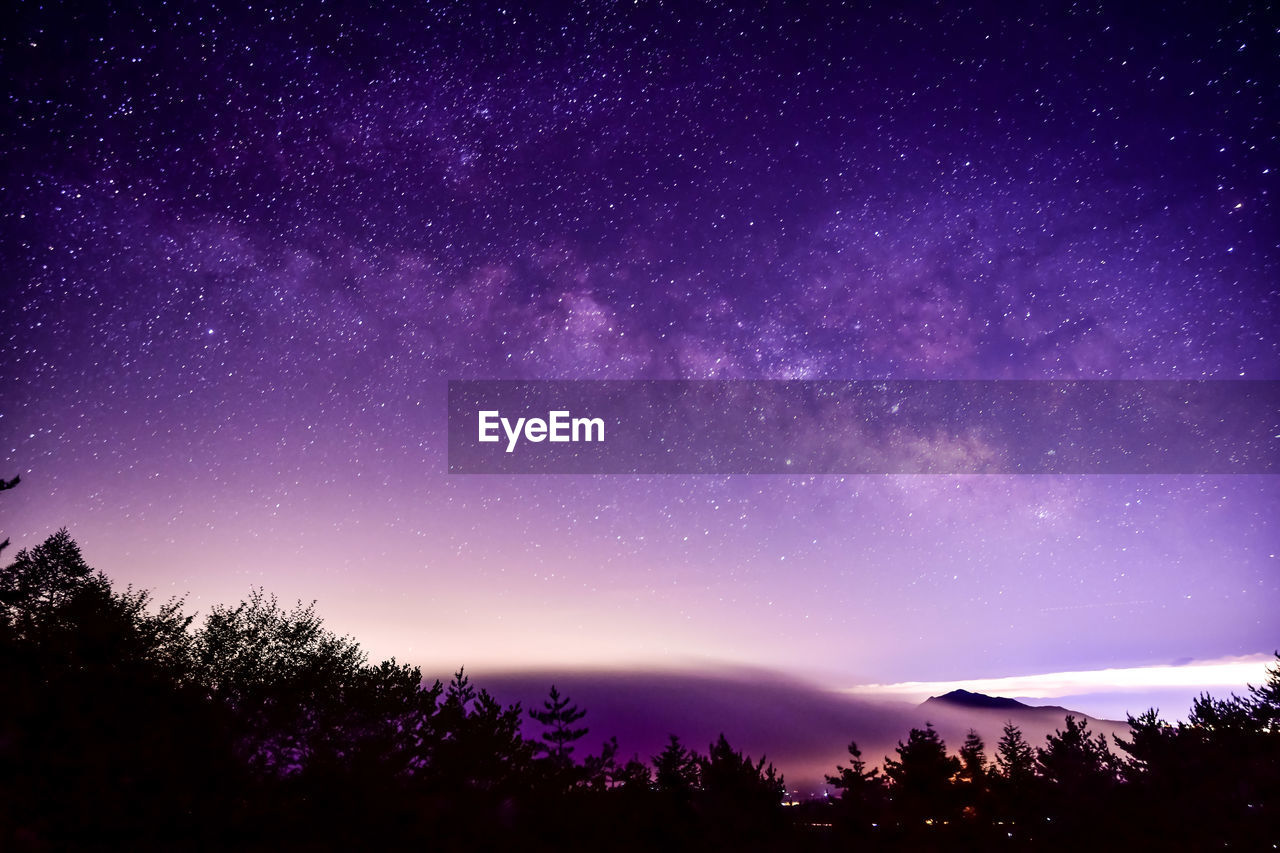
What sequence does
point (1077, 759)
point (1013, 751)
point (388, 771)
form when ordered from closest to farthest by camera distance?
point (388, 771) → point (1077, 759) → point (1013, 751)

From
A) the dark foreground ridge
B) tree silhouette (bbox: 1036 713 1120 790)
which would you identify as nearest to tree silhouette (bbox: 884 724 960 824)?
the dark foreground ridge

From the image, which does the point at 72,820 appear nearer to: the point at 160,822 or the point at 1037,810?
the point at 160,822

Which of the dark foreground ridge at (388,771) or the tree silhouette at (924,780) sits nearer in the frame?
the dark foreground ridge at (388,771)

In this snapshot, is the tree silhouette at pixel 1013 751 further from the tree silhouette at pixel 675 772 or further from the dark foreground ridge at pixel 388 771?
the tree silhouette at pixel 675 772

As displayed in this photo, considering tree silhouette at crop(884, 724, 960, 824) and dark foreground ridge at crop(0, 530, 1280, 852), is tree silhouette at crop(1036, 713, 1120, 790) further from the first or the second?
tree silhouette at crop(884, 724, 960, 824)

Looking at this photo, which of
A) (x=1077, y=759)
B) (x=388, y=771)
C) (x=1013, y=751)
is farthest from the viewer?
(x=1013, y=751)

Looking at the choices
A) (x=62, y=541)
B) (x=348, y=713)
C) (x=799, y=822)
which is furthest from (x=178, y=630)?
(x=799, y=822)

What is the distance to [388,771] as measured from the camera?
36406 millimetres

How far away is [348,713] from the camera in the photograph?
1634 inches

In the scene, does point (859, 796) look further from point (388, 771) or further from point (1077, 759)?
point (388, 771)

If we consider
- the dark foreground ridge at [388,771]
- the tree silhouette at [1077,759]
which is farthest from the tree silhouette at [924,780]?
the tree silhouette at [1077,759]

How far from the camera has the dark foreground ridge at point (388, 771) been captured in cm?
2598

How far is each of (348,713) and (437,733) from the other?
7308mm

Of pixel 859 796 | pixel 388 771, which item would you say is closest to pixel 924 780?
pixel 859 796
